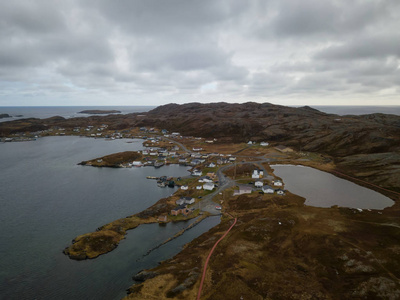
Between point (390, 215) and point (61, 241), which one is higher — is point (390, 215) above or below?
above

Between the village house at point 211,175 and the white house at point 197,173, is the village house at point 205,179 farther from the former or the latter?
the white house at point 197,173

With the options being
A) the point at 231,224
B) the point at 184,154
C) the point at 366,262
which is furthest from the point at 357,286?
the point at 184,154

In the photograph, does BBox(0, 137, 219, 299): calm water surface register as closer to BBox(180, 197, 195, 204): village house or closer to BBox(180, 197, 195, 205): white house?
BBox(180, 197, 195, 205): white house

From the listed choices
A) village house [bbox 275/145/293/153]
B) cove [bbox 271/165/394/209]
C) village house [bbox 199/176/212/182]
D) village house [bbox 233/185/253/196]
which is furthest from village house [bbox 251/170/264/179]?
village house [bbox 275/145/293/153]

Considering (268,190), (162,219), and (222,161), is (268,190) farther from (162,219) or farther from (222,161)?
(222,161)

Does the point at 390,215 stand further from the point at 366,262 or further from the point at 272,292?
the point at 272,292

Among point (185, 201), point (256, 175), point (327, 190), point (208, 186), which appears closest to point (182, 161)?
point (208, 186)

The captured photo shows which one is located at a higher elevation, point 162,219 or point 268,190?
point 268,190
